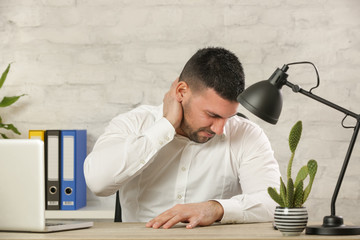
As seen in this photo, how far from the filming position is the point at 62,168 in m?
2.72

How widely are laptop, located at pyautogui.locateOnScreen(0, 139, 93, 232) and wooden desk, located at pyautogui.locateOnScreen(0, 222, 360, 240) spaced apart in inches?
2.1

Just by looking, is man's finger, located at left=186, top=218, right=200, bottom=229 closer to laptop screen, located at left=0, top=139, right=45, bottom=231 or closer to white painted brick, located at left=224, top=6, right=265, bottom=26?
laptop screen, located at left=0, top=139, right=45, bottom=231

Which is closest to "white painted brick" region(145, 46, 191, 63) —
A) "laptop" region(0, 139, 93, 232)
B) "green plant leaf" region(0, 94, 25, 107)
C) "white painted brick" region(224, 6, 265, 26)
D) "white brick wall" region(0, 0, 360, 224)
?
"white brick wall" region(0, 0, 360, 224)

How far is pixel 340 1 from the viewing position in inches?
115

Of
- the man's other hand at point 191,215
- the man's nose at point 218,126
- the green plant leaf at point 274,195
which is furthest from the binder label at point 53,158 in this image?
the green plant leaf at point 274,195

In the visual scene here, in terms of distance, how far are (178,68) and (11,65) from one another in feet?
3.11

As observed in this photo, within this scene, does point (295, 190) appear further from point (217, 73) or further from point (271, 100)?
point (217, 73)

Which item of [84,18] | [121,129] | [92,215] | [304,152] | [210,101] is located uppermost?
[84,18]

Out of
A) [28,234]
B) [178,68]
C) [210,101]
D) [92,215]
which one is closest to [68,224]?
[28,234]

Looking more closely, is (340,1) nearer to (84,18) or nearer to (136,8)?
(136,8)

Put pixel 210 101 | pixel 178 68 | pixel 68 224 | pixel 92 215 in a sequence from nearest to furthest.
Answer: pixel 68 224 → pixel 210 101 → pixel 92 215 → pixel 178 68

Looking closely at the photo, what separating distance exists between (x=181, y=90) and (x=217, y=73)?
15 centimetres

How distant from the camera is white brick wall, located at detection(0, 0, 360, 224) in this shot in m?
2.91

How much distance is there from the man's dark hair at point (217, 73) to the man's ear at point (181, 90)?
19 millimetres
